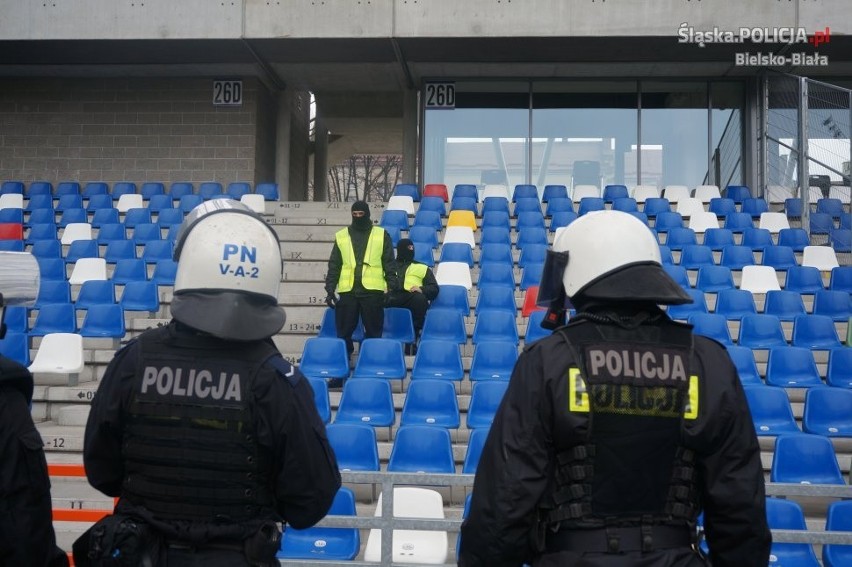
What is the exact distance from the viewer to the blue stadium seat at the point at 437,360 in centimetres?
781

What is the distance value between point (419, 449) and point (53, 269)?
6.74m

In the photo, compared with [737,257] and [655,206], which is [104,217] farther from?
Result: [737,257]

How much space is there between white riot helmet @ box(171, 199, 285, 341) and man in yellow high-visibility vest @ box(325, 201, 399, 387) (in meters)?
5.78

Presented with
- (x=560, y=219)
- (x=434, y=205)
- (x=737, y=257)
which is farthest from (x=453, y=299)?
(x=737, y=257)

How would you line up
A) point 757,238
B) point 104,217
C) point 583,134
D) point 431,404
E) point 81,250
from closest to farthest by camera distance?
1. point 431,404
2. point 81,250
3. point 757,238
4. point 104,217
5. point 583,134

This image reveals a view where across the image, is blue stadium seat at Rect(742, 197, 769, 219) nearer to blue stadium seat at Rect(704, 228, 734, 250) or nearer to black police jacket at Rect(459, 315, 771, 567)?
blue stadium seat at Rect(704, 228, 734, 250)

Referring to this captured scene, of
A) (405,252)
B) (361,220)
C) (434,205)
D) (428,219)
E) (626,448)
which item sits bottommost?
(626,448)

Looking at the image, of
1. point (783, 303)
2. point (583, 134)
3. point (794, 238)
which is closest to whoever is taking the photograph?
point (783, 303)

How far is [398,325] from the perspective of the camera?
8734mm

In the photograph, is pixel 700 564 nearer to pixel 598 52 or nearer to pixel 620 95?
pixel 598 52

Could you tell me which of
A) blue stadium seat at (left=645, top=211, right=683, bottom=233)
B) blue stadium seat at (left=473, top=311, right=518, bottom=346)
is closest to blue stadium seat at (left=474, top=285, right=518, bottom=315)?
blue stadium seat at (left=473, top=311, right=518, bottom=346)

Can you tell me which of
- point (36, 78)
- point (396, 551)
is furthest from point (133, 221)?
point (396, 551)

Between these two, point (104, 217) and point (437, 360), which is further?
point (104, 217)

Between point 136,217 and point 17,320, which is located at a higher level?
point 136,217
